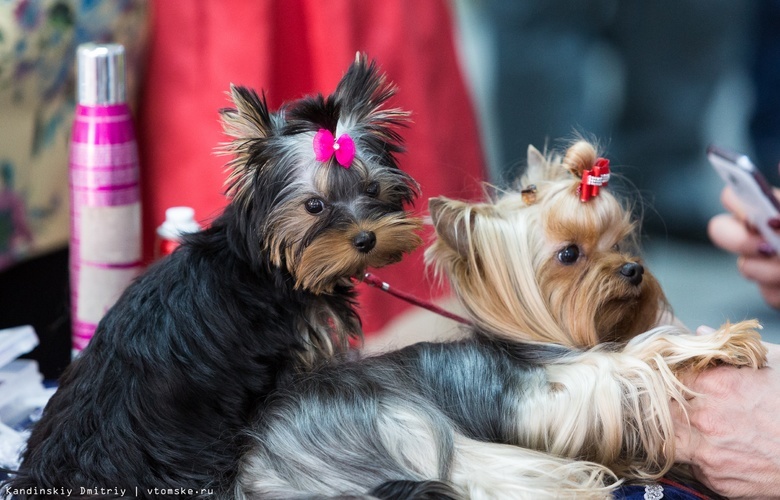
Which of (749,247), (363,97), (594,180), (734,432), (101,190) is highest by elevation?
(363,97)

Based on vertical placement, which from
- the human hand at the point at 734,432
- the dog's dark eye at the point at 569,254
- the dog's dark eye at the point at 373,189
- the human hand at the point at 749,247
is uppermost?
the dog's dark eye at the point at 373,189

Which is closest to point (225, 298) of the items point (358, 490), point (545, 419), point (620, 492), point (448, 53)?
point (358, 490)

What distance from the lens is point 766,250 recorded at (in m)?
1.81

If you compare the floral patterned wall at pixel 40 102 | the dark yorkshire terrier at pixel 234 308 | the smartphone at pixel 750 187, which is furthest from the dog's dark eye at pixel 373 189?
the floral patterned wall at pixel 40 102

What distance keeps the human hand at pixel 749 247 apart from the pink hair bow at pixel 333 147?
1.12 meters

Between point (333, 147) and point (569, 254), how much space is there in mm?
405

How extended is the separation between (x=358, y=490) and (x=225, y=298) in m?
0.30

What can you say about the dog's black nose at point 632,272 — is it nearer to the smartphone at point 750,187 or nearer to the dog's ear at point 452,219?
the dog's ear at point 452,219

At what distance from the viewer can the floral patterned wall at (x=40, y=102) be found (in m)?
1.65

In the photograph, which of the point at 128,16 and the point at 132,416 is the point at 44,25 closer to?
the point at 128,16

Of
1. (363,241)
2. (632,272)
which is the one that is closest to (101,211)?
(363,241)

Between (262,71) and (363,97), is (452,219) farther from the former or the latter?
(262,71)

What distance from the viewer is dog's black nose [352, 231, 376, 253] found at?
41.7 inches

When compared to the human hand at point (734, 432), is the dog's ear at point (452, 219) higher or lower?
higher
